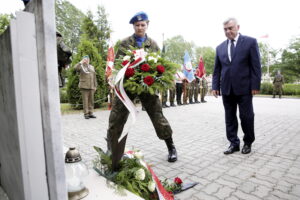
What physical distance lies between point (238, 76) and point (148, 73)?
1995 millimetres

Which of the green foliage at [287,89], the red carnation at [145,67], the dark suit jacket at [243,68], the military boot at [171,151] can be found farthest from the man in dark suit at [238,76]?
the green foliage at [287,89]

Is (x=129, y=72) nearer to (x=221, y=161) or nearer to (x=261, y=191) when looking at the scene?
(x=261, y=191)

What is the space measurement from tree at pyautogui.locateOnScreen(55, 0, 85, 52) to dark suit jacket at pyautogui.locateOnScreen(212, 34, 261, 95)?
3467cm

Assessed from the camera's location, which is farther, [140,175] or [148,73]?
[148,73]

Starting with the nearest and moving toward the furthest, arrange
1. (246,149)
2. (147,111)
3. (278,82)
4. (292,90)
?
(147,111) → (246,149) → (278,82) → (292,90)

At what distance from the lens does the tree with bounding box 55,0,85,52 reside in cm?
3512

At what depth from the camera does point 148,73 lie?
8.25 feet

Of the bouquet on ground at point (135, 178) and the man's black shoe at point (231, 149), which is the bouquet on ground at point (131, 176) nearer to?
the bouquet on ground at point (135, 178)

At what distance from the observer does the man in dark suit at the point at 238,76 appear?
3732mm

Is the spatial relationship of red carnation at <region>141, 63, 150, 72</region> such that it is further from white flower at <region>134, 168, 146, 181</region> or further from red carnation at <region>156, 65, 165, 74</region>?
white flower at <region>134, 168, 146, 181</region>

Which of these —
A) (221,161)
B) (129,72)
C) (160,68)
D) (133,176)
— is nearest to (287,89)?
(221,161)

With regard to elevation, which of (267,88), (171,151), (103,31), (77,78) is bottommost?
(171,151)

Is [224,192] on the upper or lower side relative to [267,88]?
lower

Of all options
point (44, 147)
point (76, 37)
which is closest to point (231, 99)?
point (44, 147)
